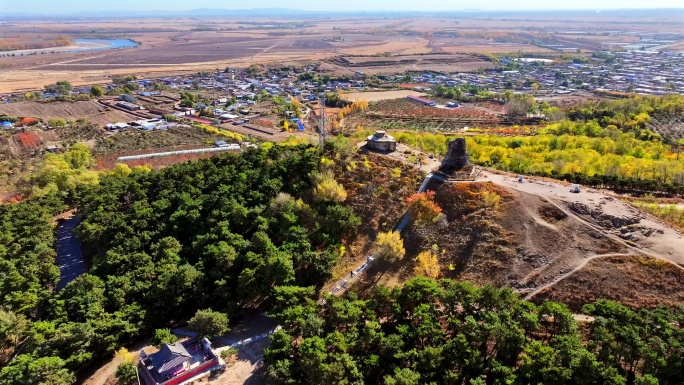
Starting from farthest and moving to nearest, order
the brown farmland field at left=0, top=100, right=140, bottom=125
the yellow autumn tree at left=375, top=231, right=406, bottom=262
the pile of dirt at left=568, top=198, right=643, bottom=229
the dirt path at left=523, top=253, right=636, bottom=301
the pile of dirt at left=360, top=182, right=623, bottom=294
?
the brown farmland field at left=0, top=100, right=140, bottom=125 < the yellow autumn tree at left=375, top=231, right=406, bottom=262 < the pile of dirt at left=568, top=198, right=643, bottom=229 < the pile of dirt at left=360, top=182, right=623, bottom=294 < the dirt path at left=523, top=253, right=636, bottom=301

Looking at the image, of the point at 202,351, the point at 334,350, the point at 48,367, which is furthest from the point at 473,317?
the point at 48,367

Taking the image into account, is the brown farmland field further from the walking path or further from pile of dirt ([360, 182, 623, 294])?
pile of dirt ([360, 182, 623, 294])

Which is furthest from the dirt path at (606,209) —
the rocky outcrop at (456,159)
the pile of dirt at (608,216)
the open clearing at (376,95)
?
the open clearing at (376,95)

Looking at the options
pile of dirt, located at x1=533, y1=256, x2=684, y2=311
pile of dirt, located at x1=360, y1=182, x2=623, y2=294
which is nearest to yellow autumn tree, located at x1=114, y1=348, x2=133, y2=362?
pile of dirt, located at x1=360, y1=182, x2=623, y2=294

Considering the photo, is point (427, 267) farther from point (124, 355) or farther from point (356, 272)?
point (124, 355)

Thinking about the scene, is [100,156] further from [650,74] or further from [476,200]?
[650,74]

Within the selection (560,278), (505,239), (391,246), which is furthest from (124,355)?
(560,278)
